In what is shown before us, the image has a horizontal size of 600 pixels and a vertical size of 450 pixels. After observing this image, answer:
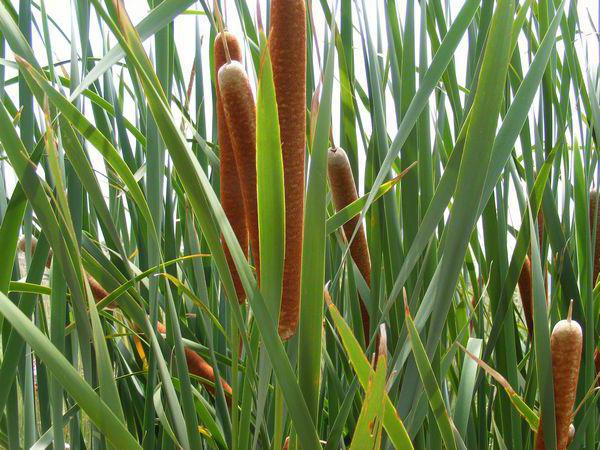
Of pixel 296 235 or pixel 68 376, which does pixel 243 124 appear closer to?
pixel 296 235

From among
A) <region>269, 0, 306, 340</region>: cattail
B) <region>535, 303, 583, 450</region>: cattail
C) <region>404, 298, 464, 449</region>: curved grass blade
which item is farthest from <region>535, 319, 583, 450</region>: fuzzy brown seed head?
<region>269, 0, 306, 340</region>: cattail

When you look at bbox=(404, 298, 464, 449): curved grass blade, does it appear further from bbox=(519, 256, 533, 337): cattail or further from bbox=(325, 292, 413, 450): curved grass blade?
bbox=(519, 256, 533, 337): cattail

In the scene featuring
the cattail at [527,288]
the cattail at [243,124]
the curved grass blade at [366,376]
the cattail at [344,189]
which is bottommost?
the cattail at [527,288]

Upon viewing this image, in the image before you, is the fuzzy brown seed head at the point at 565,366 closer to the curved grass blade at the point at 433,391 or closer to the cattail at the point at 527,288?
the curved grass blade at the point at 433,391

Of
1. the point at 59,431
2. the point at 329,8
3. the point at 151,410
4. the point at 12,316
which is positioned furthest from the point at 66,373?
the point at 329,8

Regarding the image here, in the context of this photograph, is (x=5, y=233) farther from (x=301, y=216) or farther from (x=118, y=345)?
(x=118, y=345)

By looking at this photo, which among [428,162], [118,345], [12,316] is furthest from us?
[118,345]

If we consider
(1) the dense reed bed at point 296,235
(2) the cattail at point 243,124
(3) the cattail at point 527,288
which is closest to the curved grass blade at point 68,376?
(1) the dense reed bed at point 296,235
